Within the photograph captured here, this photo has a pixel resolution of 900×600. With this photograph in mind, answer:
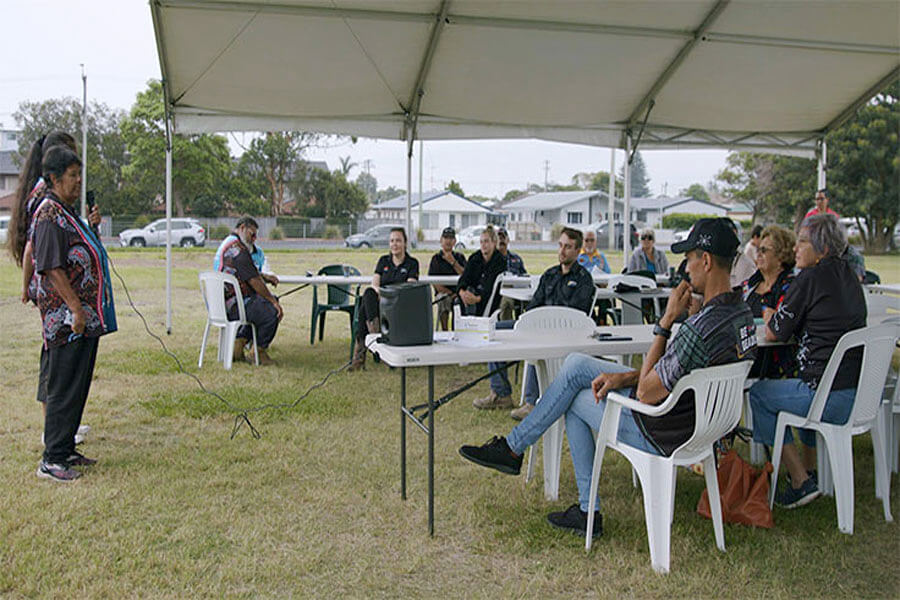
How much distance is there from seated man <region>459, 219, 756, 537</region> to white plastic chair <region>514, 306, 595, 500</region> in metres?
0.30

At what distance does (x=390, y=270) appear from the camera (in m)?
6.71

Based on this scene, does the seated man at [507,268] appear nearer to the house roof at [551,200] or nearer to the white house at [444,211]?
the white house at [444,211]

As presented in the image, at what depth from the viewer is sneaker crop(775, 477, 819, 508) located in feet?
10.9

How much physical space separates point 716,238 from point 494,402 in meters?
2.78

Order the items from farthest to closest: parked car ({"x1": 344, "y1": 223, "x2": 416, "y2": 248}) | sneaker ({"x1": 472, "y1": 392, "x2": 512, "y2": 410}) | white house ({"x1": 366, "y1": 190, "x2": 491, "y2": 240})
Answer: white house ({"x1": 366, "y1": 190, "x2": 491, "y2": 240})
parked car ({"x1": 344, "y1": 223, "x2": 416, "y2": 248})
sneaker ({"x1": 472, "y1": 392, "x2": 512, "y2": 410})

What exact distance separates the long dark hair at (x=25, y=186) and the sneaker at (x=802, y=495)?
12.6 ft

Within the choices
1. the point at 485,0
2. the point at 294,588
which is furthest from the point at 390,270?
the point at 294,588

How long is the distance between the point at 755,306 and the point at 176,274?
1582cm

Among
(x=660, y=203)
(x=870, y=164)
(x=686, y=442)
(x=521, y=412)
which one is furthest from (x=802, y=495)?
(x=660, y=203)

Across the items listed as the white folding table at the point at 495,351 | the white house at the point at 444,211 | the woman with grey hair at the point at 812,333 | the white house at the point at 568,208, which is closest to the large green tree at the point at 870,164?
the white house at the point at 568,208

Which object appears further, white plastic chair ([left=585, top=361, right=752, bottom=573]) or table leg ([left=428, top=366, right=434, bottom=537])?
table leg ([left=428, top=366, right=434, bottom=537])

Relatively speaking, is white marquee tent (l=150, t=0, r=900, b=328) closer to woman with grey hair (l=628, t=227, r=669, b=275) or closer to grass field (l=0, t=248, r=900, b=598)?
woman with grey hair (l=628, t=227, r=669, b=275)

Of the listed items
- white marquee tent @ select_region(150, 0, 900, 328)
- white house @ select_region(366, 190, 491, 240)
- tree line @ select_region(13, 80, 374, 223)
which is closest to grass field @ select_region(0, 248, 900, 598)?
white marquee tent @ select_region(150, 0, 900, 328)

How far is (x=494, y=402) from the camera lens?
5145mm
